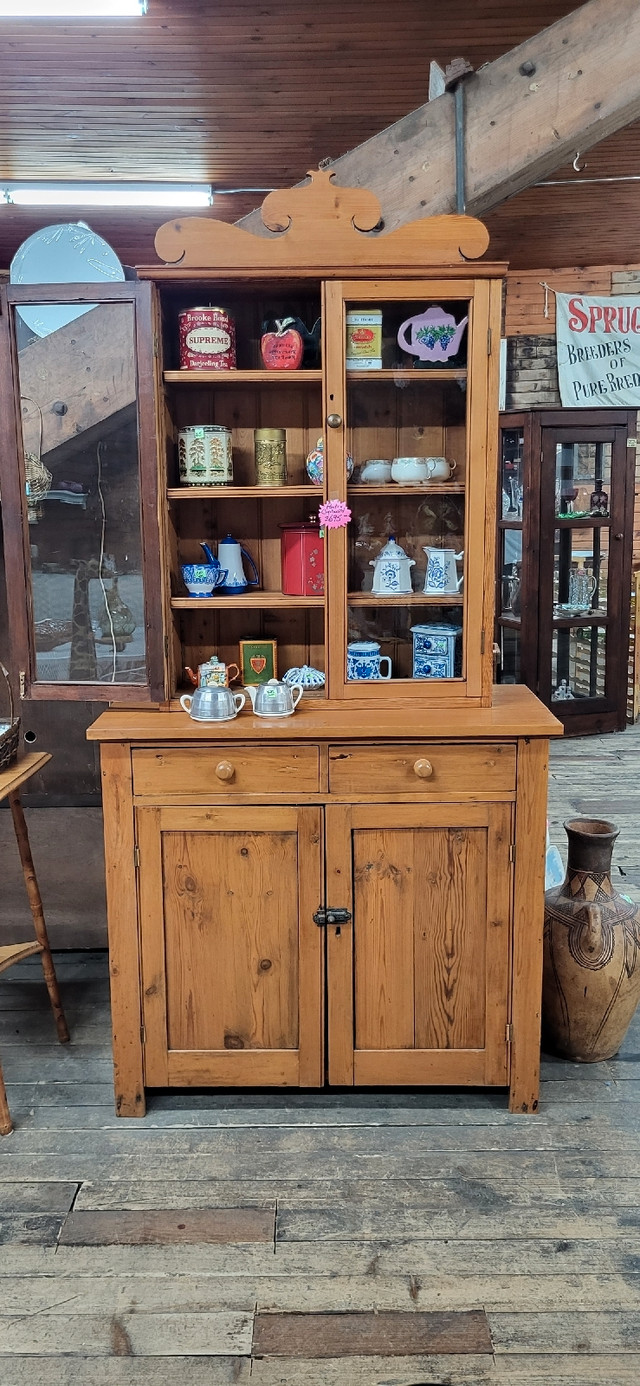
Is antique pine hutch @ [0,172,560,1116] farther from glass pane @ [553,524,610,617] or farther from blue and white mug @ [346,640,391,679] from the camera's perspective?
glass pane @ [553,524,610,617]

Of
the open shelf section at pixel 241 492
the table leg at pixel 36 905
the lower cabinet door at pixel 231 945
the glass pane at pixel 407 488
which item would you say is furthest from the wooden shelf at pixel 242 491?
the table leg at pixel 36 905

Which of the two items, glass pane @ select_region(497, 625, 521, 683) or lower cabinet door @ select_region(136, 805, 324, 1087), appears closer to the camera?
lower cabinet door @ select_region(136, 805, 324, 1087)

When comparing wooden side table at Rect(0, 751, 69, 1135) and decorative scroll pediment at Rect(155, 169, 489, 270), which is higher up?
decorative scroll pediment at Rect(155, 169, 489, 270)

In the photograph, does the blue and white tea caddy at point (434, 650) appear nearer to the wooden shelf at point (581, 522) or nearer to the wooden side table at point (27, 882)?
the wooden side table at point (27, 882)

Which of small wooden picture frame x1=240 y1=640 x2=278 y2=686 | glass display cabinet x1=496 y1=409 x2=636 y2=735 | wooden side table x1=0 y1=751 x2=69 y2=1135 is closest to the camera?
wooden side table x1=0 y1=751 x2=69 y2=1135

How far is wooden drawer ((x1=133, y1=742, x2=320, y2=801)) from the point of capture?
Result: 7.14 ft

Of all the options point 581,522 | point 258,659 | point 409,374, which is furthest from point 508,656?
point 409,374

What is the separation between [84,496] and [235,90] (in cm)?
258

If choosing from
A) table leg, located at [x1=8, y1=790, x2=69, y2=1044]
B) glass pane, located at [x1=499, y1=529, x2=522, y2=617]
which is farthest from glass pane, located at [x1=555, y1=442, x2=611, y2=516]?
table leg, located at [x1=8, y1=790, x2=69, y2=1044]

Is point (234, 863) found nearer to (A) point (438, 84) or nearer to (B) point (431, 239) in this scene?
(B) point (431, 239)

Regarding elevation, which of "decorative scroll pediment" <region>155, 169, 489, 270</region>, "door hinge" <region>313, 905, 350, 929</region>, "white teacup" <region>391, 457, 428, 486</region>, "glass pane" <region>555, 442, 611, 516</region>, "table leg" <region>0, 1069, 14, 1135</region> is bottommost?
"table leg" <region>0, 1069, 14, 1135</region>

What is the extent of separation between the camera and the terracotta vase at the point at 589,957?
2.38 metres

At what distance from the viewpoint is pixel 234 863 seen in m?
2.22

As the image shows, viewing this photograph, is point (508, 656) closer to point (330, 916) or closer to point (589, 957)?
point (589, 957)
